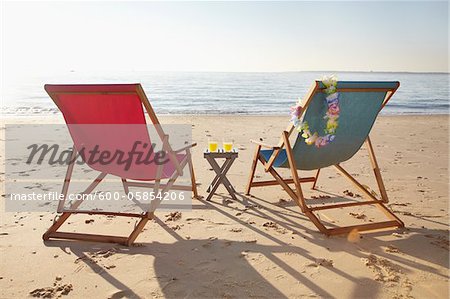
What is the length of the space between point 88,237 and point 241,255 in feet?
4.23

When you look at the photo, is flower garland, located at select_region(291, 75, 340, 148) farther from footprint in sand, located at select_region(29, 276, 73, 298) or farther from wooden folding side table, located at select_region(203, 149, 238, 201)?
footprint in sand, located at select_region(29, 276, 73, 298)

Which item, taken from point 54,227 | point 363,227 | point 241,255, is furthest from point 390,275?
point 54,227

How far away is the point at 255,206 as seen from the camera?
441cm

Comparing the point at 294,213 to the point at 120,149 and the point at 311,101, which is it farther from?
the point at 120,149

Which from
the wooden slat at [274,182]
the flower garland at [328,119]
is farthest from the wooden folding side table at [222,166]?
the flower garland at [328,119]

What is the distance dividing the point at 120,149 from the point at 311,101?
1734mm

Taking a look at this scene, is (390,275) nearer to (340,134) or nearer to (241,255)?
(241,255)

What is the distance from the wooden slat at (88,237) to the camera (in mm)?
3285

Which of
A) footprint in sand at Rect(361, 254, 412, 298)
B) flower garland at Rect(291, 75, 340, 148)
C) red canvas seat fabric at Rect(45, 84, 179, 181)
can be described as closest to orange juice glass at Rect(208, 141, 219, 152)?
red canvas seat fabric at Rect(45, 84, 179, 181)

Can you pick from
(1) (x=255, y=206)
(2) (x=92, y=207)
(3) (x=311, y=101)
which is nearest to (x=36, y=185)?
(2) (x=92, y=207)

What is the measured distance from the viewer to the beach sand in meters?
2.63

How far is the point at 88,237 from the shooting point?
334 centimetres

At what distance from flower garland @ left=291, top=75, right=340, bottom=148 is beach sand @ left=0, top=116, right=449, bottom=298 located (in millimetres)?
860

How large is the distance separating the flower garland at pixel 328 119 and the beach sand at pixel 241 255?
33.8 inches
